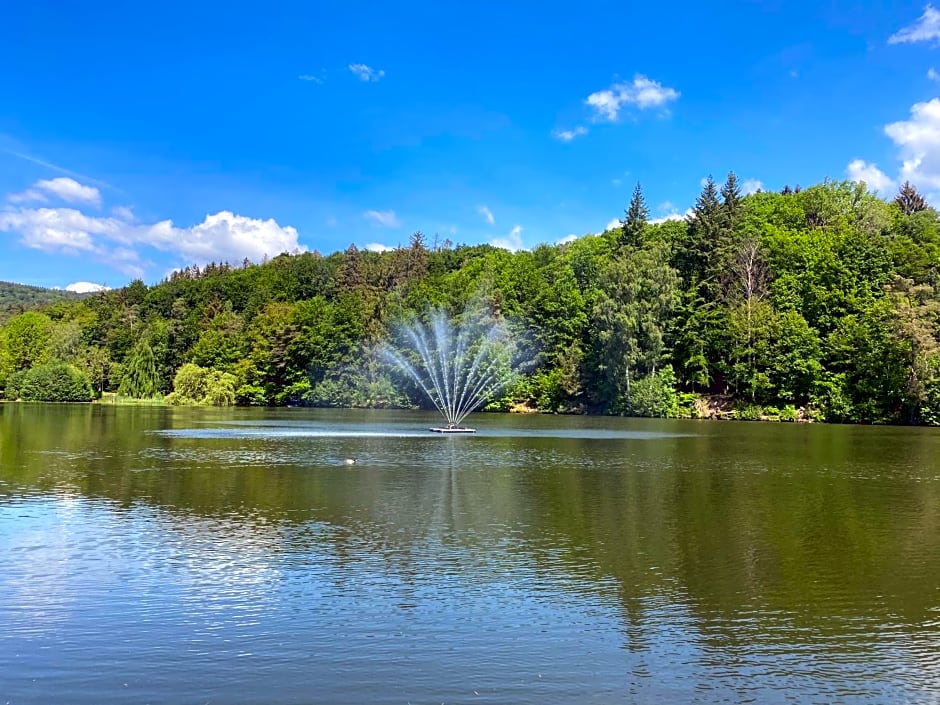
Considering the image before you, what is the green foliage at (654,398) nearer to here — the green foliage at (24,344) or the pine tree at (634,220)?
the pine tree at (634,220)

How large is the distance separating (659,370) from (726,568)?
233ft

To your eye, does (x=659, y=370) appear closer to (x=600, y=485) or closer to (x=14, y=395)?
(x=600, y=485)

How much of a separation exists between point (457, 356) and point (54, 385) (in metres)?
64.2

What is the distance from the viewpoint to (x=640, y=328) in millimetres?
82688

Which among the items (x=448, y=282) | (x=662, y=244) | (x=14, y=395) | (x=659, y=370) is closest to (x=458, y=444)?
(x=659, y=370)

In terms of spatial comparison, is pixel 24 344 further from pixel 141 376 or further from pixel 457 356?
pixel 457 356

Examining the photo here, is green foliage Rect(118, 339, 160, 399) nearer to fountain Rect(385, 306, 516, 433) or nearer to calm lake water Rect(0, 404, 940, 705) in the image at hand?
fountain Rect(385, 306, 516, 433)

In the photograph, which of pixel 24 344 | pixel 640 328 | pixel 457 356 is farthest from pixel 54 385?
pixel 640 328

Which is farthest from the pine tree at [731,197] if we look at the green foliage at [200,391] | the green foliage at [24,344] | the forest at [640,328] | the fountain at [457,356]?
the green foliage at [24,344]

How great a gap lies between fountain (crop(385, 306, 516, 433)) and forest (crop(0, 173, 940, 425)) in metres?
2.89

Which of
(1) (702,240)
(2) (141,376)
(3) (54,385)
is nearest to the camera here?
(1) (702,240)

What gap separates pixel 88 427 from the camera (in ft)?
185

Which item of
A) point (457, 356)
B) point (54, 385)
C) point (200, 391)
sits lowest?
point (200, 391)

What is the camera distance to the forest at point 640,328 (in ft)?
261
